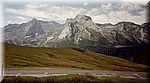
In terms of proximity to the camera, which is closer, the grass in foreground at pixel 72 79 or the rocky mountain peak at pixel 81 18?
the grass in foreground at pixel 72 79

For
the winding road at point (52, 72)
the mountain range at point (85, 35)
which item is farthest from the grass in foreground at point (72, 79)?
the mountain range at point (85, 35)

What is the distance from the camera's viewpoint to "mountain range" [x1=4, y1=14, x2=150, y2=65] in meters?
5.57

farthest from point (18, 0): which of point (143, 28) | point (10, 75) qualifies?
point (143, 28)

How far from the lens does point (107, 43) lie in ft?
18.4

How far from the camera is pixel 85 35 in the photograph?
564 centimetres

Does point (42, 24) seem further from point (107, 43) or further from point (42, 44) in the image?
point (107, 43)

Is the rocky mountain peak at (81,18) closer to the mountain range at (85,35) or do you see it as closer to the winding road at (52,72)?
the mountain range at (85,35)

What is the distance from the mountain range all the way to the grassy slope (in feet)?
0.33

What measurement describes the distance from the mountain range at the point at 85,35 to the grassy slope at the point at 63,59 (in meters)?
0.10

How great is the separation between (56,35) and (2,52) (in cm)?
105

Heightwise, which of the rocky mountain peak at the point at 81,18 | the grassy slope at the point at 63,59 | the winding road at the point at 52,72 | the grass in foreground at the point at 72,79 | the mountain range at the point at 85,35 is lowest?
the grass in foreground at the point at 72,79

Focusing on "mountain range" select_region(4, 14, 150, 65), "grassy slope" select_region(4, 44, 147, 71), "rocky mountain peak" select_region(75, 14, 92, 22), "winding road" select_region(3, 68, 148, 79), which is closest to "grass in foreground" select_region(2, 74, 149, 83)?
"winding road" select_region(3, 68, 148, 79)

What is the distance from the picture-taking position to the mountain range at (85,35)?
5.57 meters

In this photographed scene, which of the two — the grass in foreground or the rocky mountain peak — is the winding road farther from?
the rocky mountain peak
